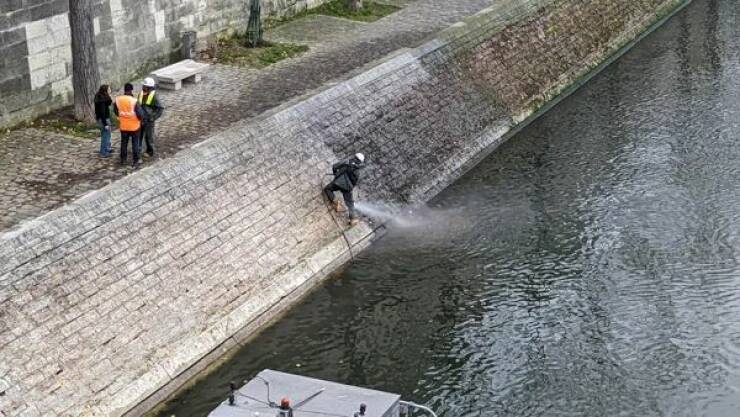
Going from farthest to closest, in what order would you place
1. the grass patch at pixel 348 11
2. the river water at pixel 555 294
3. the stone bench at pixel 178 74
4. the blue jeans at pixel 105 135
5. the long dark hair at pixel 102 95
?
the grass patch at pixel 348 11 → the stone bench at pixel 178 74 → the long dark hair at pixel 102 95 → the blue jeans at pixel 105 135 → the river water at pixel 555 294

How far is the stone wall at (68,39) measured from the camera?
89.3 ft

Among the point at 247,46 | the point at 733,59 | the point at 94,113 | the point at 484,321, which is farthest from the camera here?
the point at 733,59

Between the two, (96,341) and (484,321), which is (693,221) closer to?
(484,321)

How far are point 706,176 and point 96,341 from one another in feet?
56.8

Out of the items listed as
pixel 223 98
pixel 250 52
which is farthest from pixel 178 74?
pixel 250 52

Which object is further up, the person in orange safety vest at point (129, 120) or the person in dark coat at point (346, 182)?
the person in orange safety vest at point (129, 120)

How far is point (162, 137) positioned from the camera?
88.4 feet

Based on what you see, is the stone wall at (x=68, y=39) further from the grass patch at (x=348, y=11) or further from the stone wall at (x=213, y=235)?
the stone wall at (x=213, y=235)

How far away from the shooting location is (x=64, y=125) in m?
27.7

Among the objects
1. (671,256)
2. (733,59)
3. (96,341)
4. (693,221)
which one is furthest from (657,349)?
(733,59)

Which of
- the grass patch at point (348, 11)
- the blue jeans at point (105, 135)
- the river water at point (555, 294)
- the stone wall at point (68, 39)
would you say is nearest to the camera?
the river water at point (555, 294)

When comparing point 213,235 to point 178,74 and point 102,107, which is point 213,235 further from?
point 178,74

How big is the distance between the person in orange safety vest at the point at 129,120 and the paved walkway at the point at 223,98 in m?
0.53

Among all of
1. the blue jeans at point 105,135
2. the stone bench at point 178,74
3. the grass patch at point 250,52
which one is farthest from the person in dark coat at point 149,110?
the grass patch at point 250,52
